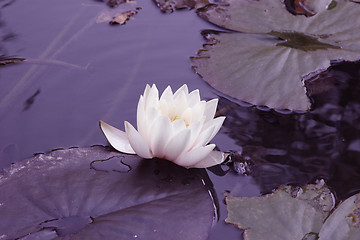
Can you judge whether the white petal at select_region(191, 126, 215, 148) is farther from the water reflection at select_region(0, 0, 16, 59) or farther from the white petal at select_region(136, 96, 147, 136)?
the water reflection at select_region(0, 0, 16, 59)

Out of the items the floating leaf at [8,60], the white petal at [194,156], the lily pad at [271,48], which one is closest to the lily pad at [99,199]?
the white petal at [194,156]

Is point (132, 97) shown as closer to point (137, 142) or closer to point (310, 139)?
point (137, 142)

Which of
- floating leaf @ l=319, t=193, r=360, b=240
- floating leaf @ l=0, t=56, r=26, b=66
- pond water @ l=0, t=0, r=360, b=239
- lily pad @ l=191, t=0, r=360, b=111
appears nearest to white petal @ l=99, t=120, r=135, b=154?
pond water @ l=0, t=0, r=360, b=239

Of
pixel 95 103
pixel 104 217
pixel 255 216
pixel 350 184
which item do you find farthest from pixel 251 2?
pixel 104 217

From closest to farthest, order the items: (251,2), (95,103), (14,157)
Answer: (14,157) → (95,103) → (251,2)

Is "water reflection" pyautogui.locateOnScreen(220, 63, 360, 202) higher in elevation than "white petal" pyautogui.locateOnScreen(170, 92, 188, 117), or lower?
lower

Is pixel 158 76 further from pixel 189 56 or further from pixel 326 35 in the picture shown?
pixel 326 35

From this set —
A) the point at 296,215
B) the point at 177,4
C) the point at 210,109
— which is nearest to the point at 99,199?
the point at 210,109
